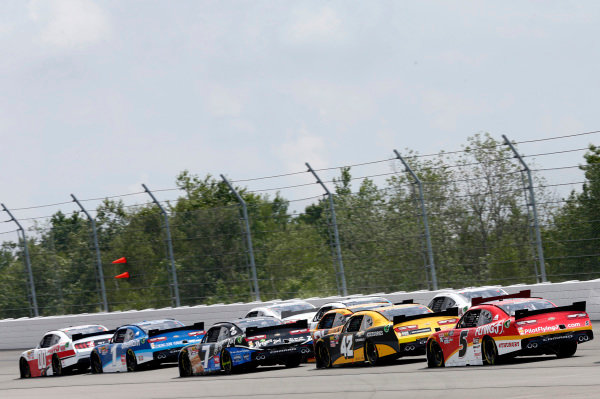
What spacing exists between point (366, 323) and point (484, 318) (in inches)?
111

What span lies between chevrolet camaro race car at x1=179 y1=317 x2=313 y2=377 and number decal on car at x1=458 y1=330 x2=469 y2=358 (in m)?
3.99

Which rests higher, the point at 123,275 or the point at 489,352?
the point at 123,275

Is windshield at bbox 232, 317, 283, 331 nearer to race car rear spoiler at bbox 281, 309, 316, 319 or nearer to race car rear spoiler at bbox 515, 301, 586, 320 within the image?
race car rear spoiler at bbox 281, 309, 316, 319

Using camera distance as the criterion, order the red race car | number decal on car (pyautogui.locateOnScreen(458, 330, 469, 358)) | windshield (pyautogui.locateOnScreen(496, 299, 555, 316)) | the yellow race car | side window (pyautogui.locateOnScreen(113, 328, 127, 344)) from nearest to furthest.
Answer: the red race car
windshield (pyautogui.locateOnScreen(496, 299, 555, 316))
number decal on car (pyautogui.locateOnScreen(458, 330, 469, 358))
the yellow race car
side window (pyautogui.locateOnScreen(113, 328, 127, 344))

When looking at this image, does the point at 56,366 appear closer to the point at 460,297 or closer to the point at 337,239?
the point at 337,239

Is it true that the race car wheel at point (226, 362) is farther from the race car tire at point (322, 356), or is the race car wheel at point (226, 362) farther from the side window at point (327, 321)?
the side window at point (327, 321)

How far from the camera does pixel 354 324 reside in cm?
1808

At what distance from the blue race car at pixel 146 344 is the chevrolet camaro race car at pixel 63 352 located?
1.11 meters

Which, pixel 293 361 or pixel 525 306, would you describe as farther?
pixel 293 361

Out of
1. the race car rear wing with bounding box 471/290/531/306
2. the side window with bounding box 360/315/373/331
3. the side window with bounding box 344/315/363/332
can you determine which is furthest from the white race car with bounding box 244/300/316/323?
the side window with bounding box 360/315/373/331

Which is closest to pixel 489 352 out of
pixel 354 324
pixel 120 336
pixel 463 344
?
pixel 463 344

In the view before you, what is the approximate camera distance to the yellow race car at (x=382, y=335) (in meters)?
17.0

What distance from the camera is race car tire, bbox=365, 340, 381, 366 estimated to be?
17578mm

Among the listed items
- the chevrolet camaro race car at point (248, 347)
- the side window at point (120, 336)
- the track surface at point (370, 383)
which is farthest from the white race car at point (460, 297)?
the side window at point (120, 336)
